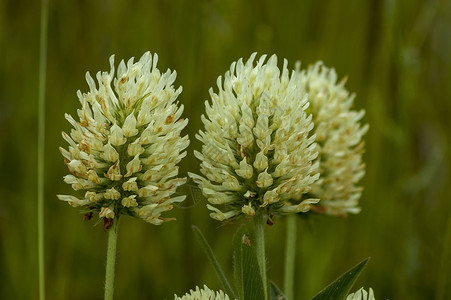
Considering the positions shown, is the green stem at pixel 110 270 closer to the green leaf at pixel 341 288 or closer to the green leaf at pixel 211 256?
the green leaf at pixel 211 256

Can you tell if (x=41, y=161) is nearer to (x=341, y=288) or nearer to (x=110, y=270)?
(x=110, y=270)

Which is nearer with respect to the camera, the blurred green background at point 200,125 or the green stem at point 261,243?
the green stem at point 261,243

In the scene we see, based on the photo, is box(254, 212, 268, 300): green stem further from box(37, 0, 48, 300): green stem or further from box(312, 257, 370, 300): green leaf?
box(37, 0, 48, 300): green stem

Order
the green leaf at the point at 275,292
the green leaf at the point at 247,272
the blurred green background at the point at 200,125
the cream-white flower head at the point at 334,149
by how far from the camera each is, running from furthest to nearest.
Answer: the blurred green background at the point at 200,125, the cream-white flower head at the point at 334,149, the green leaf at the point at 275,292, the green leaf at the point at 247,272

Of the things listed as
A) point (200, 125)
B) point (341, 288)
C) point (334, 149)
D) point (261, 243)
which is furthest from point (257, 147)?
point (200, 125)

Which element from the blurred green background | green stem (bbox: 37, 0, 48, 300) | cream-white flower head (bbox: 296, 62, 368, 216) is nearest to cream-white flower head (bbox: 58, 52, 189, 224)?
green stem (bbox: 37, 0, 48, 300)

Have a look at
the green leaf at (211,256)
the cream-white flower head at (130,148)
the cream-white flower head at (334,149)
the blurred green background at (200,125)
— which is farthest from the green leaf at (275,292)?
the blurred green background at (200,125)
